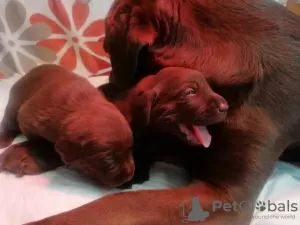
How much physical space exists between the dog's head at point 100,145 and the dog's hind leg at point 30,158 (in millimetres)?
147

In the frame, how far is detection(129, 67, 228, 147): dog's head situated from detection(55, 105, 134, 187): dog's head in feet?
0.22

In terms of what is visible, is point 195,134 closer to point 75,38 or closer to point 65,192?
point 65,192

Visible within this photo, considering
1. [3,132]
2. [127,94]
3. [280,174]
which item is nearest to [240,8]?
[127,94]

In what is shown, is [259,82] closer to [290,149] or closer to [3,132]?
[290,149]


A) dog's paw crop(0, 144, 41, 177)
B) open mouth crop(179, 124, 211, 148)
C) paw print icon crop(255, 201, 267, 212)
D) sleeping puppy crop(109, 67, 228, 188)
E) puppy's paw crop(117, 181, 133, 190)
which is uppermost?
sleeping puppy crop(109, 67, 228, 188)

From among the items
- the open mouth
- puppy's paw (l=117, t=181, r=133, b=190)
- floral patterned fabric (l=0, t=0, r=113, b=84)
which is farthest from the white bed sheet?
floral patterned fabric (l=0, t=0, r=113, b=84)

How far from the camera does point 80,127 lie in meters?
1.10

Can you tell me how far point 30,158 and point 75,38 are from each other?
2.64ft

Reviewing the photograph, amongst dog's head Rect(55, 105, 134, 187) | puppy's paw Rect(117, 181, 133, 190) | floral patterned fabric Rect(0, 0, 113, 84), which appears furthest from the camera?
floral patterned fabric Rect(0, 0, 113, 84)

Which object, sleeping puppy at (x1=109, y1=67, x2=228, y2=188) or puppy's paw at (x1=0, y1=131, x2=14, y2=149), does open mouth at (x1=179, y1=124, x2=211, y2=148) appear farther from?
puppy's paw at (x1=0, y1=131, x2=14, y2=149)

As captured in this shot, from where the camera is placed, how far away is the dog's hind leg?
4.04 feet

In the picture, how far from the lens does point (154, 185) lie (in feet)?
4.06

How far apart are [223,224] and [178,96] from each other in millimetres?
280

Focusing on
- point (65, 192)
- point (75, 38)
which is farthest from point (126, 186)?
point (75, 38)
